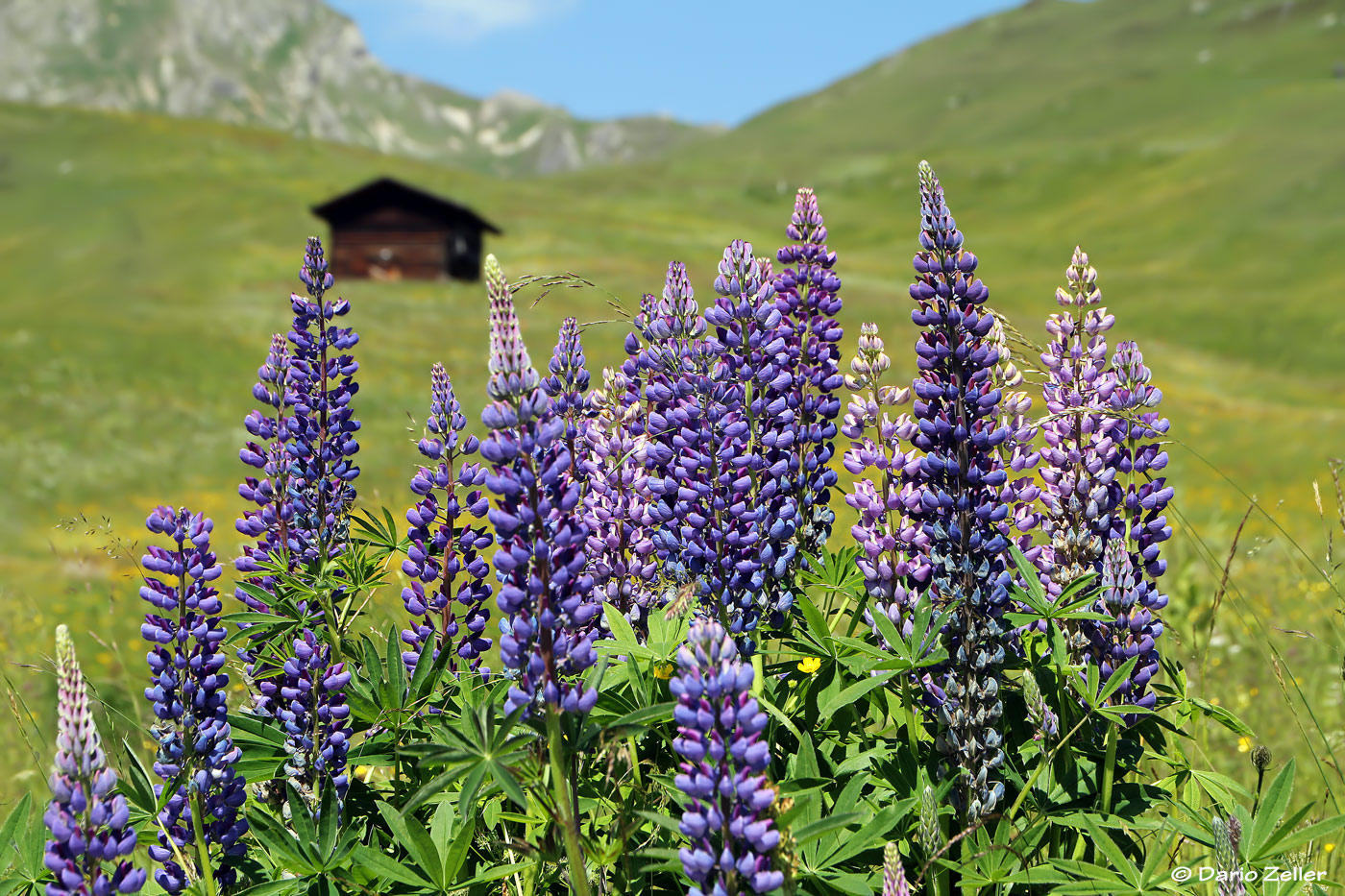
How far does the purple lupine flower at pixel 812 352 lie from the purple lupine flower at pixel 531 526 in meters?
1.32

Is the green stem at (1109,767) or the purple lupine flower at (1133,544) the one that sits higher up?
the purple lupine flower at (1133,544)

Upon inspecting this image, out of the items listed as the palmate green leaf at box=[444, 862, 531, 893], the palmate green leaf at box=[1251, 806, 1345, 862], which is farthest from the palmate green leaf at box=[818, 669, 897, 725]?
the palmate green leaf at box=[1251, 806, 1345, 862]

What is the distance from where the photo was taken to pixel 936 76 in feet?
595

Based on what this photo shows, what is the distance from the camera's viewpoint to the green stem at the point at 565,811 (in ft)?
7.47

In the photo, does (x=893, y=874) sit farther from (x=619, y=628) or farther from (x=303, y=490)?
(x=303, y=490)

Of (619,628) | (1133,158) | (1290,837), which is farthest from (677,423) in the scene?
(1133,158)

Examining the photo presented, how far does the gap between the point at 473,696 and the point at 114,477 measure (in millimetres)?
21860

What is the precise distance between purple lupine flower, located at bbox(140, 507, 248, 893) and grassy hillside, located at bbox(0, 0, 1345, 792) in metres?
2.78

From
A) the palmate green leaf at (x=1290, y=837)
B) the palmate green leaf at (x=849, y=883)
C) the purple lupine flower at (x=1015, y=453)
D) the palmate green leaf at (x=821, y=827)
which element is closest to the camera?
the palmate green leaf at (x=821, y=827)

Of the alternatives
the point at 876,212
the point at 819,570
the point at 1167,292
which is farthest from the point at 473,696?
the point at 876,212

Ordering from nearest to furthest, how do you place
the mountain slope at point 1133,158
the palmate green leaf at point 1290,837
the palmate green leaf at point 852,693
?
the palmate green leaf at point 1290,837 < the palmate green leaf at point 852,693 < the mountain slope at point 1133,158

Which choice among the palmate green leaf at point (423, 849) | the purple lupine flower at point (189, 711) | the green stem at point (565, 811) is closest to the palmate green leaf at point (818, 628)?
the green stem at point (565, 811)

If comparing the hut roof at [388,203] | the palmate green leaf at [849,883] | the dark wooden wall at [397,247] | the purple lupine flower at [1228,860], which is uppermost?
the hut roof at [388,203]

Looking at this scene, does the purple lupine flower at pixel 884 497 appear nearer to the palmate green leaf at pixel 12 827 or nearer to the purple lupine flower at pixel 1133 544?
the purple lupine flower at pixel 1133 544
